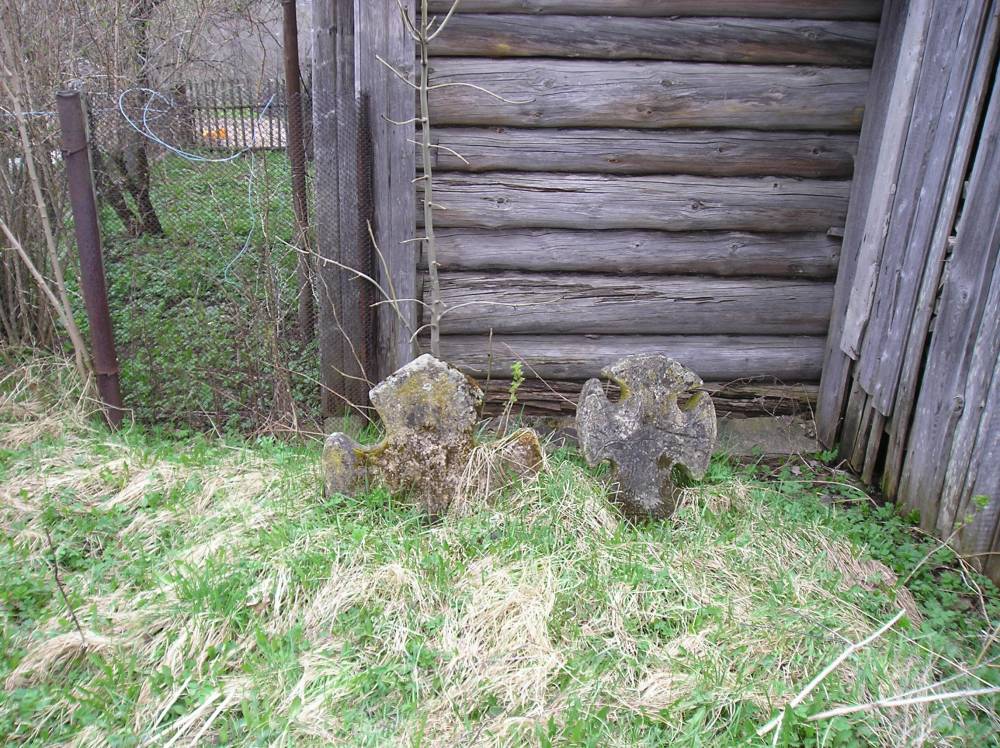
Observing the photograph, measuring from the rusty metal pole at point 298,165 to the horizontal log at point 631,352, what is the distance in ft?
3.08

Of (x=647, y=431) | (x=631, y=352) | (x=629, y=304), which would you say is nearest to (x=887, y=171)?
(x=629, y=304)

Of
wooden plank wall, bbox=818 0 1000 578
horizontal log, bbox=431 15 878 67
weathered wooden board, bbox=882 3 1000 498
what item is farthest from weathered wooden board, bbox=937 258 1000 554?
horizontal log, bbox=431 15 878 67

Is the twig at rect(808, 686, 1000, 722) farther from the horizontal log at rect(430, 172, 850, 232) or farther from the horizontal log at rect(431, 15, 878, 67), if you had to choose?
the horizontal log at rect(431, 15, 878, 67)

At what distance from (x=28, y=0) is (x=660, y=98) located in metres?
3.96

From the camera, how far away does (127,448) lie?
401cm

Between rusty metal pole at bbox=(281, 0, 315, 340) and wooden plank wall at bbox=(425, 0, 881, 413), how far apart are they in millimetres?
752

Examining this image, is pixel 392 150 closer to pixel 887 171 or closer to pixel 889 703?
pixel 887 171

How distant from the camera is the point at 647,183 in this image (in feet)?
14.3

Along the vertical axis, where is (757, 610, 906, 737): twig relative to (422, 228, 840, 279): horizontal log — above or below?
below

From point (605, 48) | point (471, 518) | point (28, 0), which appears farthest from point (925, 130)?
point (28, 0)

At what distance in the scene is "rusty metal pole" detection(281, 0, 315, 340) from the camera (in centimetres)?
429

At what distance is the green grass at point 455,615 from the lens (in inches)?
98.1

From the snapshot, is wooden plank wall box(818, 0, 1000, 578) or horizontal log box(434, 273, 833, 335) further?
horizontal log box(434, 273, 833, 335)

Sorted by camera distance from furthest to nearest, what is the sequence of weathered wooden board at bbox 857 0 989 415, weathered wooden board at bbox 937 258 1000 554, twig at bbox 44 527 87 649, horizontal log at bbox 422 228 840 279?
horizontal log at bbox 422 228 840 279, weathered wooden board at bbox 857 0 989 415, weathered wooden board at bbox 937 258 1000 554, twig at bbox 44 527 87 649
